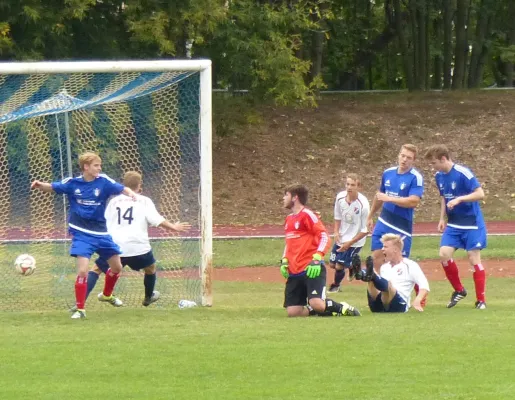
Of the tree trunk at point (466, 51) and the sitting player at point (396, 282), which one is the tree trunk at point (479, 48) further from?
the sitting player at point (396, 282)

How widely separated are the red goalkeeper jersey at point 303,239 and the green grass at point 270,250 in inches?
314

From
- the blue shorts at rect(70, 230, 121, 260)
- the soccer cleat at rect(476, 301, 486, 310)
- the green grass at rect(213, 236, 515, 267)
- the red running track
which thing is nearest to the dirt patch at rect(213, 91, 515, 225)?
the red running track

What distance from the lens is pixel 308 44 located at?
111 feet

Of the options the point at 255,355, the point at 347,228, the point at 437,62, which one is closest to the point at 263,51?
the point at 437,62

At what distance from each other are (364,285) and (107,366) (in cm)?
864

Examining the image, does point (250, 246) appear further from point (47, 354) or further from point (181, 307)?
point (47, 354)

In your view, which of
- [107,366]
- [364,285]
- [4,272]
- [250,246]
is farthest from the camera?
[250,246]

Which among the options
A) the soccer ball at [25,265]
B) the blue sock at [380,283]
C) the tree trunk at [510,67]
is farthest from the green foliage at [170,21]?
the blue sock at [380,283]

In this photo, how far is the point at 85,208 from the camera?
1144 cm

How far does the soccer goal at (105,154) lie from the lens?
12.5 metres

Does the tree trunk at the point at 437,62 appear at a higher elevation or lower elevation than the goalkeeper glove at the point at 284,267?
higher

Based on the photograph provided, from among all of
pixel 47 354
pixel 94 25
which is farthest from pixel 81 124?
pixel 94 25

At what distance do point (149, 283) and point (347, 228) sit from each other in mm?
3640

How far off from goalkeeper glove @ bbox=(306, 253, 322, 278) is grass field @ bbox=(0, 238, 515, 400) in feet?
1.74
